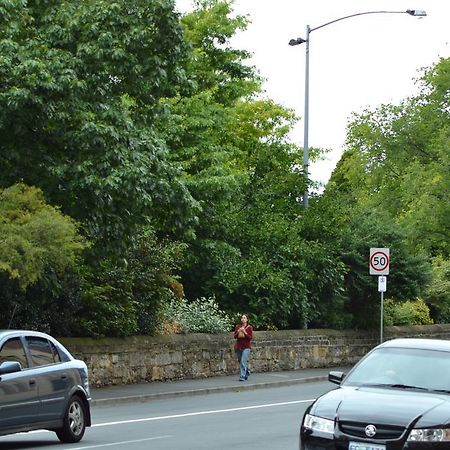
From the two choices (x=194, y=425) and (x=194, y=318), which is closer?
(x=194, y=425)

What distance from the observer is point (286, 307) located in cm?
3566

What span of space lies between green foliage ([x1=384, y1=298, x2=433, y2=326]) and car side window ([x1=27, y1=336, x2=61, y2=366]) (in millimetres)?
25693

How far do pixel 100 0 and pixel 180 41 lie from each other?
5.78 ft

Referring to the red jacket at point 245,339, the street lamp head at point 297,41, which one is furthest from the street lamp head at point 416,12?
the red jacket at point 245,339

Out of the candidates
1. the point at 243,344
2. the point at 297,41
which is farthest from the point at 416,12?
the point at 243,344

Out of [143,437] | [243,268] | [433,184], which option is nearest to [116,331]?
[243,268]

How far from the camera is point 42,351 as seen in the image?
16250 mm

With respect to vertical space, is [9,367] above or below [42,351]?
below

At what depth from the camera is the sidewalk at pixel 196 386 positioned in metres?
25.3

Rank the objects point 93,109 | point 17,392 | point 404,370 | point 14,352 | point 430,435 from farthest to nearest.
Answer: point 93,109
point 14,352
point 17,392
point 404,370
point 430,435

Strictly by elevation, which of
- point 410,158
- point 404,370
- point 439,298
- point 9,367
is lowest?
point 9,367

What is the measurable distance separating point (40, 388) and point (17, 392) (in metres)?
0.56

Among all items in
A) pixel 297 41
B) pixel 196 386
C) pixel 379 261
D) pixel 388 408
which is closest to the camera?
pixel 388 408

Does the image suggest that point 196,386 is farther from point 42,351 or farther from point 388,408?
point 388,408
